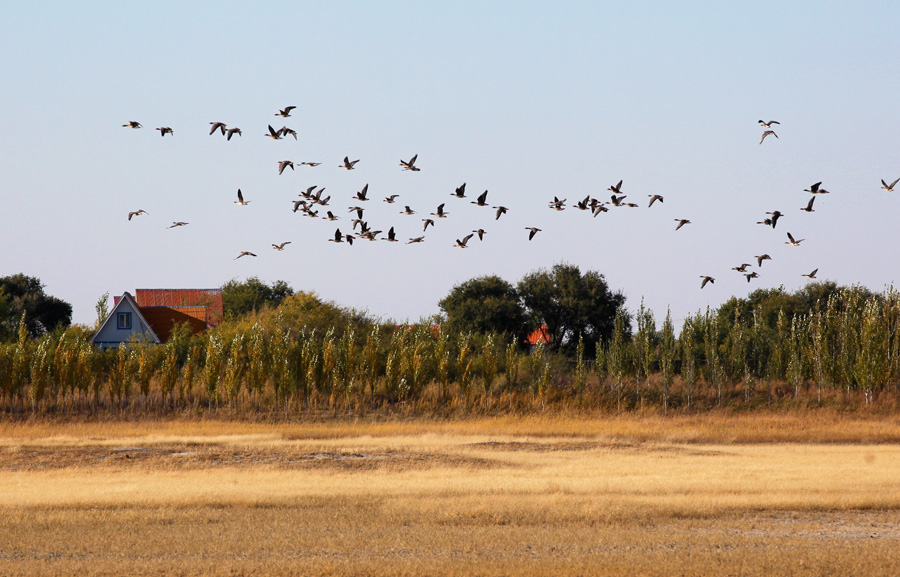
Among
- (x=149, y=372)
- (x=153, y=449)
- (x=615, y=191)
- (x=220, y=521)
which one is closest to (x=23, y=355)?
(x=149, y=372)

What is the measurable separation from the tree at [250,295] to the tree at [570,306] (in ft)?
94.1

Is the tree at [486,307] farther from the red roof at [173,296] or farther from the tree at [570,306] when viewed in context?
the red roof at [173,296]

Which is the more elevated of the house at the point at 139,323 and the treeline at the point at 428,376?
the house at the point at 139,323

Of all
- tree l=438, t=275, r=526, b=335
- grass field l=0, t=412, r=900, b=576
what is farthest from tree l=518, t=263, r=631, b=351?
grass field l=0, t=412, r=900, b=576

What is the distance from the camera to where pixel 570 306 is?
82.1m

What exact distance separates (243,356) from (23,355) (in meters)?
10.0

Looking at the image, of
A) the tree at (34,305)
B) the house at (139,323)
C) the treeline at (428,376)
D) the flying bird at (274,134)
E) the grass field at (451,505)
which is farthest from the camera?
the tree at (34,305)

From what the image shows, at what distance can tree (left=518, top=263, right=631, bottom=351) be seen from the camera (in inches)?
3241

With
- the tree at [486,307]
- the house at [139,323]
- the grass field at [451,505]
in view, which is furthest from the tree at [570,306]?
the grass field at [451,505]

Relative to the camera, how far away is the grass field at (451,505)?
47.0 feet

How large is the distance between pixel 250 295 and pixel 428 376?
57227mm

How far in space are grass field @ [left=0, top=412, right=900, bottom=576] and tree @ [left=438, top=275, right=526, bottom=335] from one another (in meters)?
43.4

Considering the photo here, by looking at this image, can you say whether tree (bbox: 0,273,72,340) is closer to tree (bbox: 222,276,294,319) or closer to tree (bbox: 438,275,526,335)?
tree (bbox: 222,276,294,319)

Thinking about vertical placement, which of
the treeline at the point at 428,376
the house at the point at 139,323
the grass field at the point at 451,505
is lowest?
the grass field at the point at 451,505
